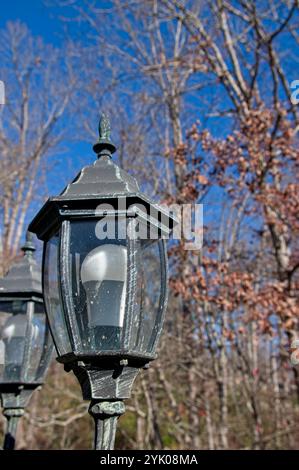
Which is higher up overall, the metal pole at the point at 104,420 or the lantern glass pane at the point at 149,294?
the lantern glass pane at the point at 149,294

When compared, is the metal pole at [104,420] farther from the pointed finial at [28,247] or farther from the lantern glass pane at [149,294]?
the pointed finial at [28,247]

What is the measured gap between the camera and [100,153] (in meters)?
1.82

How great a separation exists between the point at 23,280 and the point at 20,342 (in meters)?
0.34

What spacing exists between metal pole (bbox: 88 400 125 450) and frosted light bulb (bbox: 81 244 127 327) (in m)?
0.24

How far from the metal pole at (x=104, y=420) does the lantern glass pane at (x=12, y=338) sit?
3.37 feet

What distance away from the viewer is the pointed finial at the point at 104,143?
1.82m

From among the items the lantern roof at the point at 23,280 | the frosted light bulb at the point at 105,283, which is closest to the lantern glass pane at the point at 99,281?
the frosted light bulb at the point at 105,283

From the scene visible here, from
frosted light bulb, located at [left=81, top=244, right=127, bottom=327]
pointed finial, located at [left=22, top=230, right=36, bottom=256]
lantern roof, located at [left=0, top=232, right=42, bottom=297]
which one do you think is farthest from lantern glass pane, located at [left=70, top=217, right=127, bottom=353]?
pointed finial, located at [left=22, top=230, right=36, bottom=256]

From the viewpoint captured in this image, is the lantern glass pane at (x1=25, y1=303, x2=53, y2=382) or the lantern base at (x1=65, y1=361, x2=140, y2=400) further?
the lantern glass pane at (x1=25, y1=303, x2=53, y2=382)

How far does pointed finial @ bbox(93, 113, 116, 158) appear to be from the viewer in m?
1.82

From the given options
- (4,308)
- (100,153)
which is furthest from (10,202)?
(100,153)

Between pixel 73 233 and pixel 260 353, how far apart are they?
38.0ft

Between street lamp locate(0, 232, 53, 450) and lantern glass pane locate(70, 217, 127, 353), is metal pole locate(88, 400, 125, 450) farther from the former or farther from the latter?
street lamp locate(0, 232, 53, 450)

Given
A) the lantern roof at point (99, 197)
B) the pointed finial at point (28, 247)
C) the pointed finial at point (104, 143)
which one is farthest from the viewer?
the pointed finial at point (28, 247)
